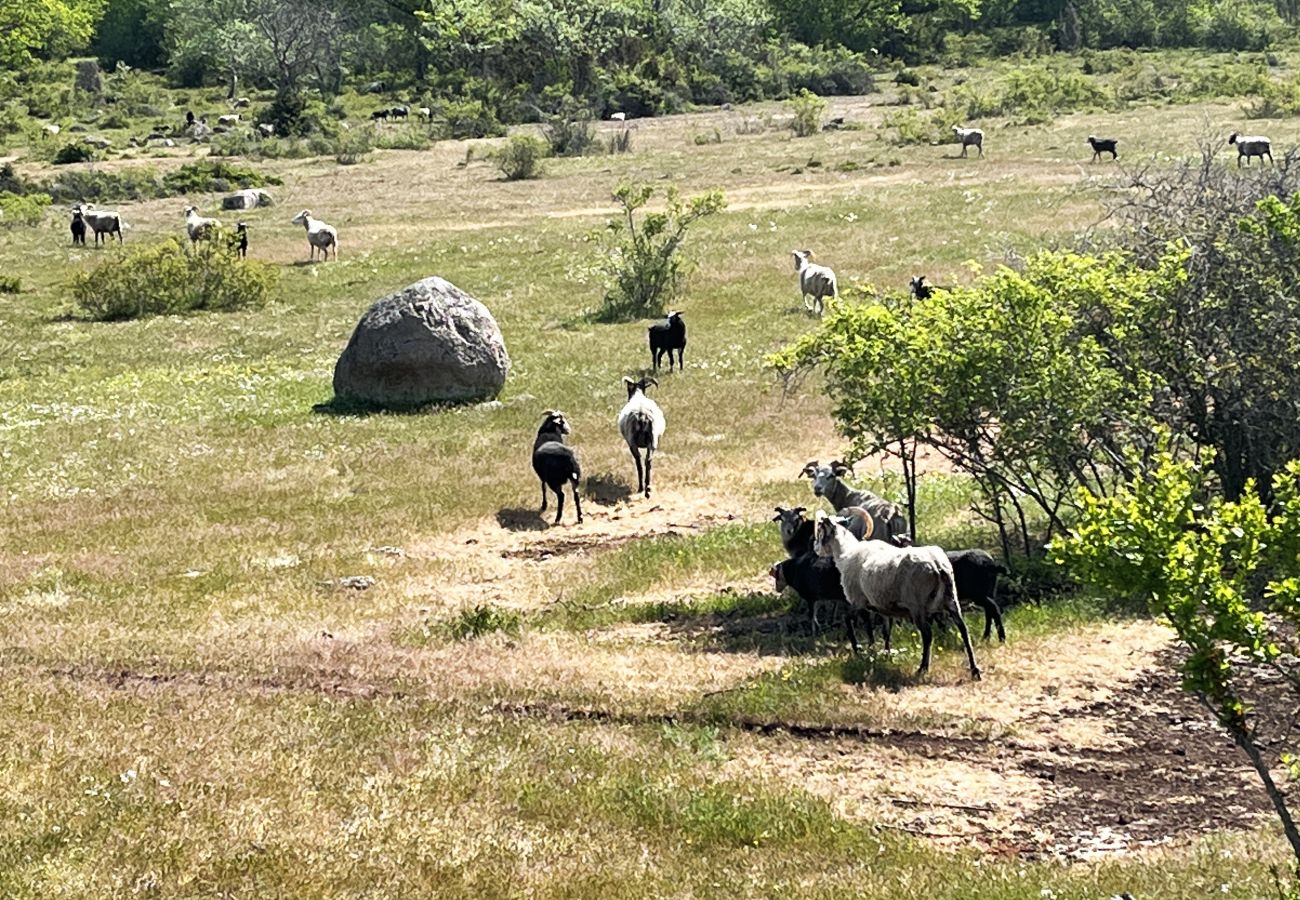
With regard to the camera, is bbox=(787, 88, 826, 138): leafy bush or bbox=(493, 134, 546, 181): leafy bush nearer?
bbox=(493, 134, 546, 181): leafy bush

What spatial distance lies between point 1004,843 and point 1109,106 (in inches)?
3028

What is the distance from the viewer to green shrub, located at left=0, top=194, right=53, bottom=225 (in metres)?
59.8

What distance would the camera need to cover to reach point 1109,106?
8056 cm

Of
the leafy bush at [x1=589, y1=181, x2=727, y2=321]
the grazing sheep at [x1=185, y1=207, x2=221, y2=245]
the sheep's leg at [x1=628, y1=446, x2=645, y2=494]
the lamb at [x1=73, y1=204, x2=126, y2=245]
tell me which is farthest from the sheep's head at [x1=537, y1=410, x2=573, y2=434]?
the lamb at [x1=73, y1=204, x2=126, y2=245]

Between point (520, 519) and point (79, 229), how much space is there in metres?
37.6

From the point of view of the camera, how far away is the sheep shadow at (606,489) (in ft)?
77.6

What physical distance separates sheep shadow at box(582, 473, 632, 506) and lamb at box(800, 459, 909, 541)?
446 cm

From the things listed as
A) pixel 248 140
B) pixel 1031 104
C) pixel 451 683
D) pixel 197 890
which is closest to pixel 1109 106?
pixel 1031 104

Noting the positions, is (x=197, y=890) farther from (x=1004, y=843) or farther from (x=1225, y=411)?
(x=1225, y=411)

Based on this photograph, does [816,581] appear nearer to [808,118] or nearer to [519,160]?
[519,160]

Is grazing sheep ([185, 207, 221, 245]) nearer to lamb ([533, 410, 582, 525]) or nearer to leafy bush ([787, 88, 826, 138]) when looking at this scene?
lamb ([533, 410, 582, 525])

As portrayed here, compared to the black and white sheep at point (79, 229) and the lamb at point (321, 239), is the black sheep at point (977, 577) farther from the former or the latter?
the black and white sheep at point (79, 229)

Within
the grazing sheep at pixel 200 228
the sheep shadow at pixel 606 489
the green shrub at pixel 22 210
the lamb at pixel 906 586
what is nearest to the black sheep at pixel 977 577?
the lamb at pixel 906 586

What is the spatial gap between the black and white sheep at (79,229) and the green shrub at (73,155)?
28.6 meters
